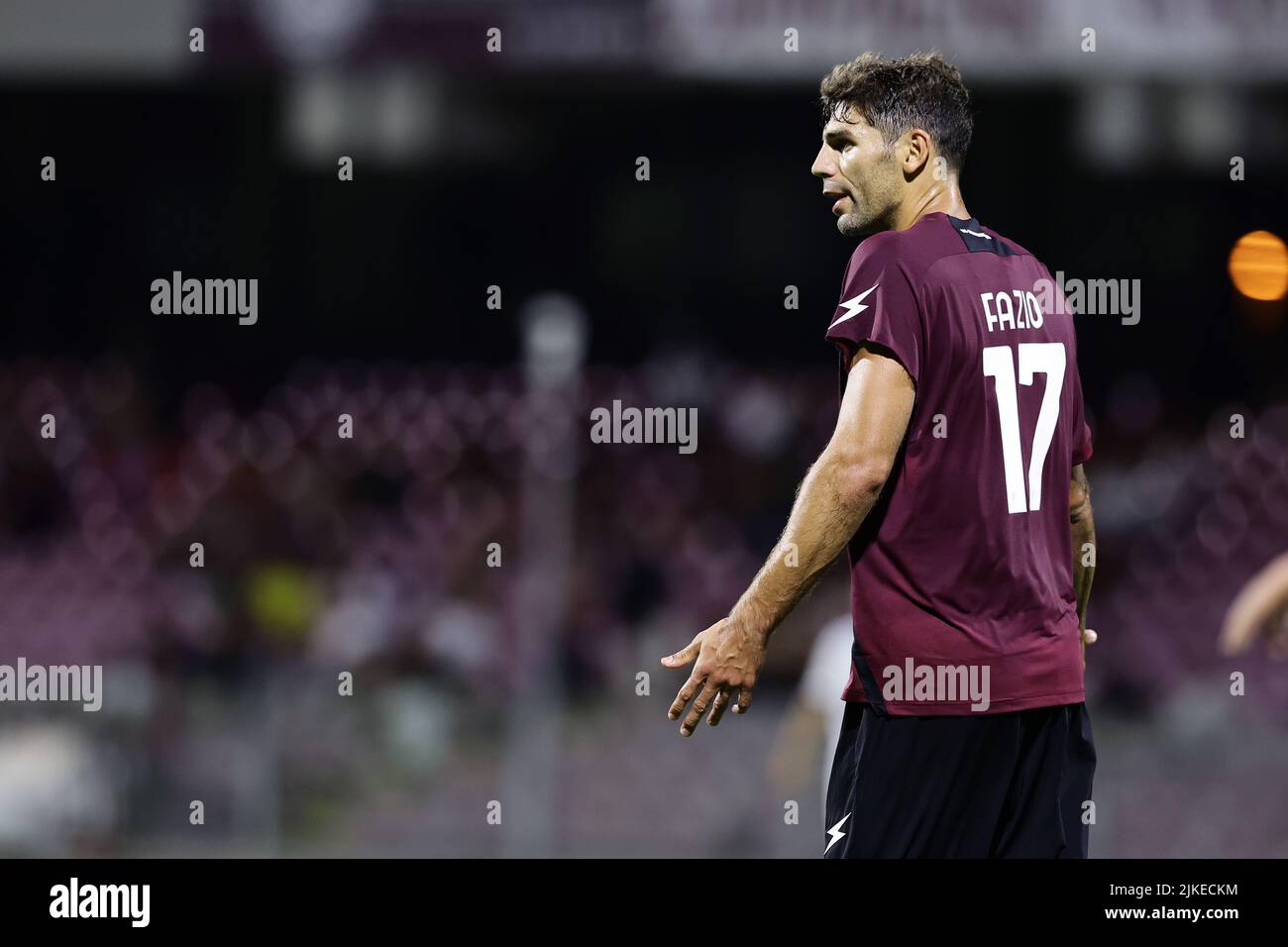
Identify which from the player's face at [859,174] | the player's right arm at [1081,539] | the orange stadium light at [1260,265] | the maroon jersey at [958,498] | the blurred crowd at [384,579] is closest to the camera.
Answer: the maroon jersey at [958,498]

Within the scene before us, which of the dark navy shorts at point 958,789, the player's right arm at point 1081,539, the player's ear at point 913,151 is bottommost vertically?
the dark navy shorts at point 958,789

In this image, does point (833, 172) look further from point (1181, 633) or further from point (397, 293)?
point (397, 293)

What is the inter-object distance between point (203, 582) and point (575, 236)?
587 cm

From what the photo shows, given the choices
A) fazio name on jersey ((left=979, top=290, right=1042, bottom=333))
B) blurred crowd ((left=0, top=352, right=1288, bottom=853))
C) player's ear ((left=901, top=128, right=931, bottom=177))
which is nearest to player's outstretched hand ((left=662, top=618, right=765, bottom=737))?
fazio name on jersey ((left=979, top=290, right=1042, bottom=333))

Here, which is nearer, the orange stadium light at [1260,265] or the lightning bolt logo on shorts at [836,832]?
the lightning bolt logo on shorts at [836,832]

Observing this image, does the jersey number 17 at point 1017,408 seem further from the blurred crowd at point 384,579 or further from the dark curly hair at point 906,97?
the blurred crowd at point 384,579

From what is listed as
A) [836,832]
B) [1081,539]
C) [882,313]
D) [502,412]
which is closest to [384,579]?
[502,412]

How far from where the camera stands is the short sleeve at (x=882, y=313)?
349cm

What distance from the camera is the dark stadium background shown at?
26.1 ft

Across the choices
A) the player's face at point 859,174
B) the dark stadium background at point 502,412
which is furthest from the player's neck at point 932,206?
the dark stadium background at point 502,412

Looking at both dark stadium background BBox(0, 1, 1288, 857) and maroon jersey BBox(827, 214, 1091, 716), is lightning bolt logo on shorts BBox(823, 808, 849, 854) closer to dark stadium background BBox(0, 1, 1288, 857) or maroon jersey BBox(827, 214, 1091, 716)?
maroon jersey BBox(827, 214, 1091, 716)

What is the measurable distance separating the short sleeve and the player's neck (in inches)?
7.1

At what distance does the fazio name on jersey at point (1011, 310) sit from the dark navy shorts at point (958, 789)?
30.6 inches

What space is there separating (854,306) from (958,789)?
0.97m
